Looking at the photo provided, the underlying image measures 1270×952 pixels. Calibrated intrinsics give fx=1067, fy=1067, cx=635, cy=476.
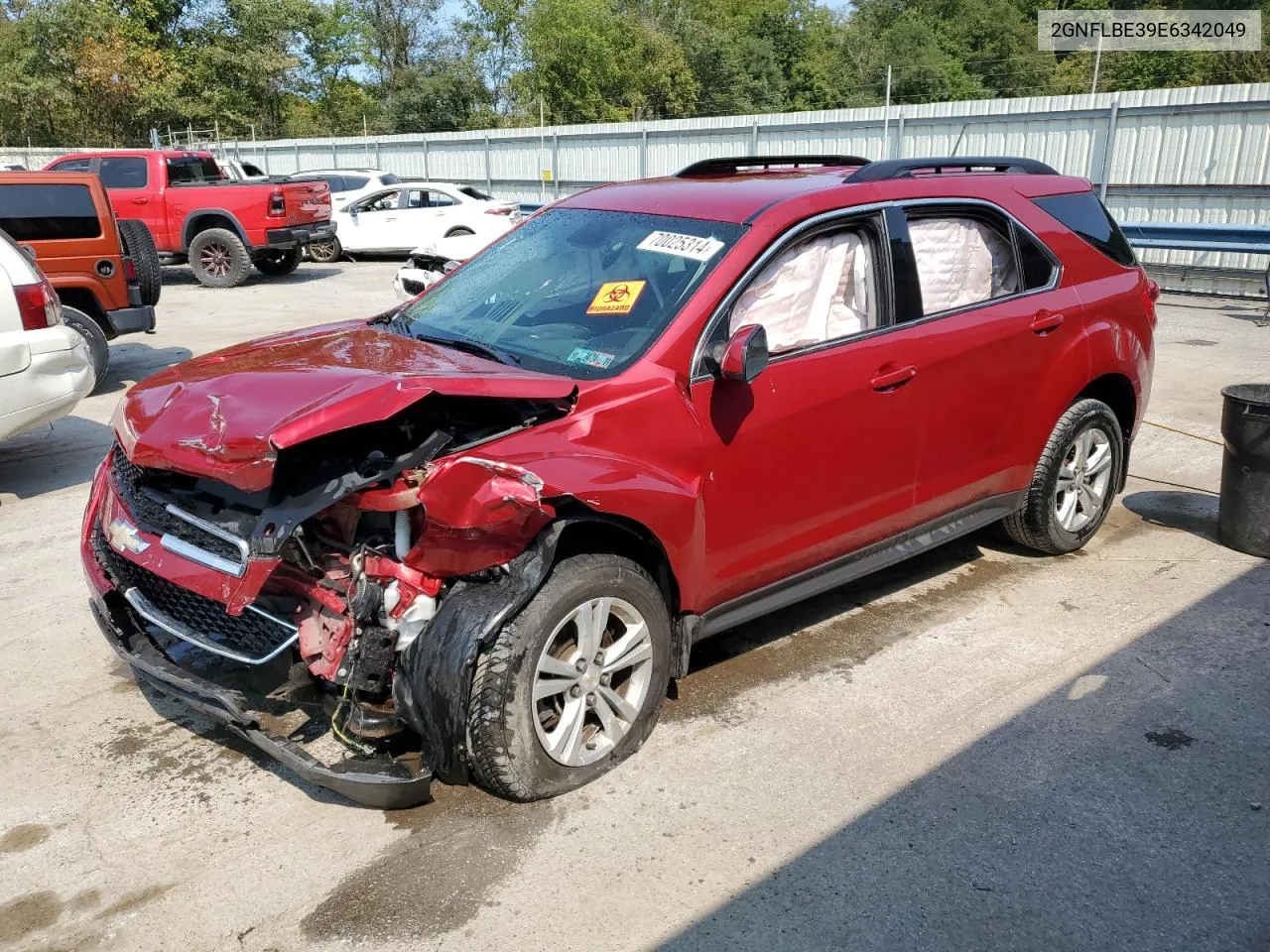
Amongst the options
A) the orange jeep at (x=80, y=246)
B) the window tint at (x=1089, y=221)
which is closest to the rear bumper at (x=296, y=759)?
the window tint at (x=1089, y=221)

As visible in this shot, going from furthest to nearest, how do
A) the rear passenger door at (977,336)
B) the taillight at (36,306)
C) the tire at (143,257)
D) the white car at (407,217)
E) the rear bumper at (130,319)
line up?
the white car at (407,217), the tire at (143,257), the rear bumper at (130,319), the taillight at (36,306), the rear passenger door at (977,336)

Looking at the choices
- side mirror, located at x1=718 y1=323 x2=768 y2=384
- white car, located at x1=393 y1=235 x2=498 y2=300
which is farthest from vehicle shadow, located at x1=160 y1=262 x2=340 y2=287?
side mirror, located at x1=718 y1=323 x2=768 y2=384

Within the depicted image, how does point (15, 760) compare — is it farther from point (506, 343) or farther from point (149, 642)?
point (506, 343)

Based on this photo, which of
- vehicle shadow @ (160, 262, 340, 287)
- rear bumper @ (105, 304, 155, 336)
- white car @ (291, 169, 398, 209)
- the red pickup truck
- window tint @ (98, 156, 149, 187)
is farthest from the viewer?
white car @ (291, 169, 398, 209)

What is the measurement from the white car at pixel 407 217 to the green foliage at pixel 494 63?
83.3 feet

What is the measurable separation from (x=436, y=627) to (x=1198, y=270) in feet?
47.1

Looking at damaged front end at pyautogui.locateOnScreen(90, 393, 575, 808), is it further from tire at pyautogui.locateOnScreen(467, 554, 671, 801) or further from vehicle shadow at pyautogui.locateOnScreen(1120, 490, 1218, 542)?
vehicle shadow at pyautogui.locateOnScreen(1120, 490, 1218, 542)

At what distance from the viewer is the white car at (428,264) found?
9430mm

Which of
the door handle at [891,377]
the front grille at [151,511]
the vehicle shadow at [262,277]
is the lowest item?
the vehicle shadow at [262,277]

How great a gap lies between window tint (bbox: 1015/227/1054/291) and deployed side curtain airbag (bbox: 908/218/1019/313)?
2.7 inches

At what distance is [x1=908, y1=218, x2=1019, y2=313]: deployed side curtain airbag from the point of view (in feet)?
14.3

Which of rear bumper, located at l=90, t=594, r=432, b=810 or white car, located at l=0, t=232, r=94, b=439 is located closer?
rear bumper, located at l=90, t=594, r=432, b=810

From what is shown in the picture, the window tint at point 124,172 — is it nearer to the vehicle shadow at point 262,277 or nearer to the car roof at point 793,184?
the vehicle shadow at point 262,277

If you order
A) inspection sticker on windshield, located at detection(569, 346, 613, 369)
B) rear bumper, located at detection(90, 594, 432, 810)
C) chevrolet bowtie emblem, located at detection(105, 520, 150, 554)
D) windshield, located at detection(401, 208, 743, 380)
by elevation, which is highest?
windshield, located at detection(401, 208, 743, 380)
